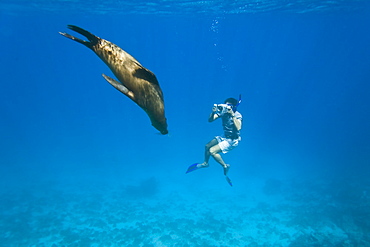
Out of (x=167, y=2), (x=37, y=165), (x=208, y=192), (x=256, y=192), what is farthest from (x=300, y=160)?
(x=37, y=165)

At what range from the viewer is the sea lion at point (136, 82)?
1.48 m

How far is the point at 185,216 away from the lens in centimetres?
1380

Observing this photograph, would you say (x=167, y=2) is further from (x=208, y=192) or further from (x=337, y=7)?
(x=208, y=192)

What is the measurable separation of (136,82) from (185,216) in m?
13.9

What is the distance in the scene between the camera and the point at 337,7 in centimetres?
2195

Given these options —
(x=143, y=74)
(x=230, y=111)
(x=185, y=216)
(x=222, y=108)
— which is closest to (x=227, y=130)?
(x=230, y=111)

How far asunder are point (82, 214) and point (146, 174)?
9.86m

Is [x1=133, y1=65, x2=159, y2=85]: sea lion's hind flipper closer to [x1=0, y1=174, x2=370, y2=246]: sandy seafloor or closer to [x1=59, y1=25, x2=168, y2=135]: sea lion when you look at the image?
[x1=59, y1=25, x2=168, y2=135]: sea lion

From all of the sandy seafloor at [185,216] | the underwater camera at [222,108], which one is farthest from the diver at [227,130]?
the sandy seafloor at [185,216]

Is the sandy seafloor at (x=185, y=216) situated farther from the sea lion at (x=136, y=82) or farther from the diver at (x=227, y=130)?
the sea lion at (x=136, y=82)

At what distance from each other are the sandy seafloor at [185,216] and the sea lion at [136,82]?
11.2 m

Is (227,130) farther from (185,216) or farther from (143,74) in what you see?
(185,216)

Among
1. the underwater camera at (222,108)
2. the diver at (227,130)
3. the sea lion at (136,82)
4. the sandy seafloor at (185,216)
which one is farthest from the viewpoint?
the sandy seafloor at (185,216)

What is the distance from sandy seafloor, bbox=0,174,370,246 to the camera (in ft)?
36.5
